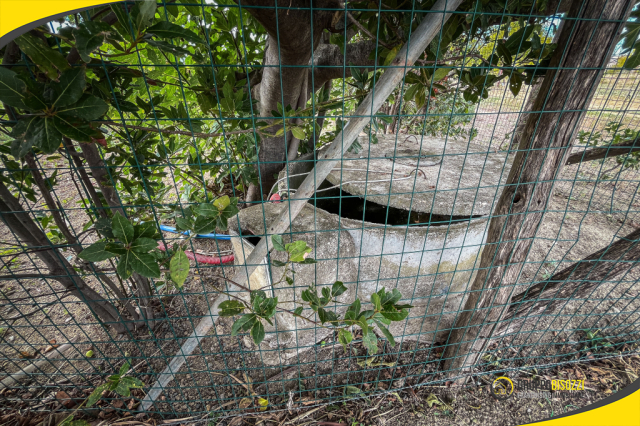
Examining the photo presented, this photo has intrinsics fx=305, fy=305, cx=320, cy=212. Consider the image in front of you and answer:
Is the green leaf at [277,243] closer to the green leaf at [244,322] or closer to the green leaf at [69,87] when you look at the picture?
the green leaf at [244,322]

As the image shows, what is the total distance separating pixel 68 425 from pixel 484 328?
244 centimetres

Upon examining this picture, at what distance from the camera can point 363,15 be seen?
1.41 metres

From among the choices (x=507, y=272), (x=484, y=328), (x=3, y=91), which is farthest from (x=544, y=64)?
(x=3, y=91)

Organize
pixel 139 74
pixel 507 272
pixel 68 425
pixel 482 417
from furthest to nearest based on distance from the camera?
pixel 482 417
pixel 507 272
pixel 68 425
pixel 139 74

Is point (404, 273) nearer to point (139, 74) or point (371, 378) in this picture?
point (371, 378)

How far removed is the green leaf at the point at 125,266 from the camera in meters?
0.96

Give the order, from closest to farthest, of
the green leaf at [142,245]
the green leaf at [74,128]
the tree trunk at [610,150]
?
the green leaf at [74,128]
the green leaf at [142,245]
the tree trunk at [610,150]

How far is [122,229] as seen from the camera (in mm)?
965

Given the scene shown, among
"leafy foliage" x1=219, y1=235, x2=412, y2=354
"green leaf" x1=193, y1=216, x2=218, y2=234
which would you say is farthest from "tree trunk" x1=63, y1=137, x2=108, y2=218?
"leafy foliage" x1=219, y1=235, x2=412, y2=354

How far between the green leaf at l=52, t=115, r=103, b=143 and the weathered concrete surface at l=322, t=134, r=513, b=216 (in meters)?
1.28

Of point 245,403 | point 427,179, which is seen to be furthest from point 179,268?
point 427,179

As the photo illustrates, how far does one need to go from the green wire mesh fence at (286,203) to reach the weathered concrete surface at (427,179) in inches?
1.4

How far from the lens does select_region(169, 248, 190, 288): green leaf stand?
3.39 feet

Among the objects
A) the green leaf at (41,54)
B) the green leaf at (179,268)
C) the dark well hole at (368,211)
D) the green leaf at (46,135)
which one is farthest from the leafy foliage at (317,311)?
the dark well hole at (368,211)
